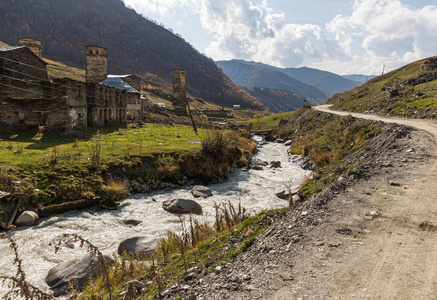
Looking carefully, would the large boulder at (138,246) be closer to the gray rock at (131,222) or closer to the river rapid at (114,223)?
the river rapid at (114,223)

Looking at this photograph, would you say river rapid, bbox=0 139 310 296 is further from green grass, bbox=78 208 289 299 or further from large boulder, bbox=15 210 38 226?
green grass, bbox=78 208 289 299

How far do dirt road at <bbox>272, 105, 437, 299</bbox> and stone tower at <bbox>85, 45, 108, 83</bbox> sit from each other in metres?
65.5

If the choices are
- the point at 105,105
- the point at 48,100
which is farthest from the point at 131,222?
the point at 105,105

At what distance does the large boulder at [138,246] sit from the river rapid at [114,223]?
0.52 m

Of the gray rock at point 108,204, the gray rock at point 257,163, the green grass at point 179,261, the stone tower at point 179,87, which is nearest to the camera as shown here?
the green grass at point 179,261

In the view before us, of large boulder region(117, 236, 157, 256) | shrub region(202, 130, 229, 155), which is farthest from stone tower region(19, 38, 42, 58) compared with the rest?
large boulder region(117, 236, 157, 256)

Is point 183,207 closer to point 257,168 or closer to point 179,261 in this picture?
point 179,261

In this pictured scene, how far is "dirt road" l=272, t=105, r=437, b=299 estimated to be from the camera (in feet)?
15.0

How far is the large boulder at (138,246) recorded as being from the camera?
9773 millimetres

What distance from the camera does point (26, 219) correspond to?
11.9m

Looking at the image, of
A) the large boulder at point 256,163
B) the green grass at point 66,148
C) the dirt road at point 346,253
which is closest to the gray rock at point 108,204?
the green grass at point 66,148

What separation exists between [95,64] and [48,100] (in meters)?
43.6

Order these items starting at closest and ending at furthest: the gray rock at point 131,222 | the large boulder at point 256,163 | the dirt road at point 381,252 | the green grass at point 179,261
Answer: the dirt road at point 381,252, the green grass at point 179,261, the gray rock at point 131,222, the large boulder at point 256,163

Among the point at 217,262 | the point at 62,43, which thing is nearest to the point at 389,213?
the point at 217,262
